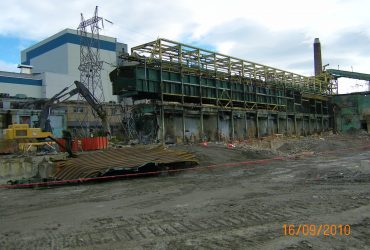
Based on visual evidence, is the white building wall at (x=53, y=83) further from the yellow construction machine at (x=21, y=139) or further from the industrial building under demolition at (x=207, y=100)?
the yellow construction machine at (x=21, y=139)

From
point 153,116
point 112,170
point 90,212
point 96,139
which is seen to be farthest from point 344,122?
point 90,212

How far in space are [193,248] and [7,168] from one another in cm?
1421

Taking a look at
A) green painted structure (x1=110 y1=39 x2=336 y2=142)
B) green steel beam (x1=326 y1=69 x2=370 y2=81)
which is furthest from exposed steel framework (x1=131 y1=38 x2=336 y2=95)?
green steel beam (x1=326 y1=69 x2=370 y2=81)

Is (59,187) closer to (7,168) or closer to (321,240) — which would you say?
(7,168)

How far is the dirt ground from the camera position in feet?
19.6

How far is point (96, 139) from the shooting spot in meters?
21.7

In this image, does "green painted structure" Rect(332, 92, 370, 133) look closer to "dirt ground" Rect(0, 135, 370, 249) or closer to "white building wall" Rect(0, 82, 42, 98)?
"dirt ground" Rect(0, 135, 370, 249)

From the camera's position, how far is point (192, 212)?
26.6 feet

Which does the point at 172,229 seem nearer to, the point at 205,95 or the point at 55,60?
the point at 205,95

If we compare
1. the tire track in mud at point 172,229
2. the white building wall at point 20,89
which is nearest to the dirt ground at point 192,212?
the tire track in mud at point 172,229

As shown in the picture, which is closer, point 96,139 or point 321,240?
point 321,240
